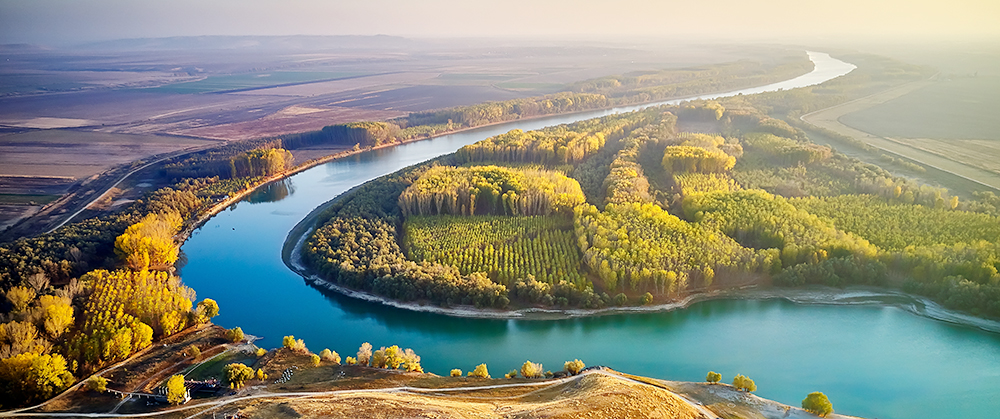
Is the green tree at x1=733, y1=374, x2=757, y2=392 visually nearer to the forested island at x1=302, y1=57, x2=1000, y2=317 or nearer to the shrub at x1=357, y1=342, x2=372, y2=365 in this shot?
the forested island at x1=302, y1=57, x2=1000, y2=317

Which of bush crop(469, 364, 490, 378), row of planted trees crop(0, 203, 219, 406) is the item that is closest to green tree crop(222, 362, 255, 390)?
row of planted trees crop(0, 203, 219, 406)

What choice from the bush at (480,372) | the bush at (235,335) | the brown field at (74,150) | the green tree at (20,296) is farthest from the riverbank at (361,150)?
the bush at (480,372)

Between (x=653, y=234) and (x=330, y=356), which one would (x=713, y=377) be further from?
(x=330, y=356)

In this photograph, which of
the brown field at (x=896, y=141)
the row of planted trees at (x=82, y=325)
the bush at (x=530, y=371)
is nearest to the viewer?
the row of planted trees at (x=82, y=325)

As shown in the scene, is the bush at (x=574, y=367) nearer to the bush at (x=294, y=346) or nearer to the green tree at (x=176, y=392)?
the bush at (x=294, y=346)

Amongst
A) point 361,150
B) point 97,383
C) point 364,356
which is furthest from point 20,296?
point 361,150

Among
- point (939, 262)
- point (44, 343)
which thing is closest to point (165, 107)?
point (44, 343)
